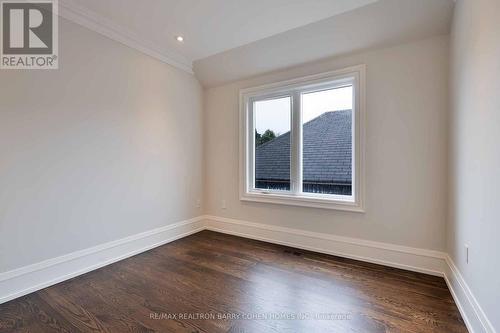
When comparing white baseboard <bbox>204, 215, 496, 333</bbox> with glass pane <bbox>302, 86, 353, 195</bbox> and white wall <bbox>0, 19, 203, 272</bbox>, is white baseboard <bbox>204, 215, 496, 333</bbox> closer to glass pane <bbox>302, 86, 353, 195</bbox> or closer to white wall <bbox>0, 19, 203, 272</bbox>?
glass pane <bbox>302, 86, 353, 195</bbox>

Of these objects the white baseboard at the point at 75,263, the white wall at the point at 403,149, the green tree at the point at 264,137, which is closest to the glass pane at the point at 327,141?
the white wall at the point at 403,149

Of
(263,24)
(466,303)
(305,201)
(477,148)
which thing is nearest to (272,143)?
(305,201)

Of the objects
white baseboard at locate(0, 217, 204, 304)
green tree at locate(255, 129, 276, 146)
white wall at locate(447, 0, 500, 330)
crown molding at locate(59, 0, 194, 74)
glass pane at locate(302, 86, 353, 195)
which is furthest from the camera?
green tree at locate(255, 129, 276, 146)

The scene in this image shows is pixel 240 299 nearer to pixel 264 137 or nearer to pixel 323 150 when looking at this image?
pixel 323 150

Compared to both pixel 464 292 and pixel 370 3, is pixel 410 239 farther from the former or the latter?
pixel 370 3

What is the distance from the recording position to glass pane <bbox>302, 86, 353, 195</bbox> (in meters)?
2.78

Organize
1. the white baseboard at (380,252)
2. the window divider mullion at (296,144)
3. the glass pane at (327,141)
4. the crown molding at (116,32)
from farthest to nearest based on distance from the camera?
1. the window divider mullion at (296,144)
2. the glass pane at (327,141)
3. the crown molding at (116,32)
4. the white baseboard at (380,252)

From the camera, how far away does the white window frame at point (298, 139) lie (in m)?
2.61

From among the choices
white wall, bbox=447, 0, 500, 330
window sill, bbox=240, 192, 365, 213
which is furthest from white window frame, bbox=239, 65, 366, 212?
white wall, bbox=447, 0, 500, 330

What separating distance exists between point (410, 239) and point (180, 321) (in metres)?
2.26

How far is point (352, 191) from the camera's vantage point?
2.72m

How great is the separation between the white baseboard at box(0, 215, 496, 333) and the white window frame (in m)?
A: 0.40

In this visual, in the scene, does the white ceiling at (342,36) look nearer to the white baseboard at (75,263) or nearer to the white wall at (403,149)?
the white wall at (403,149)

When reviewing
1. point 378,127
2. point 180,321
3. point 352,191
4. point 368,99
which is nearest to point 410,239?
point 352,191
